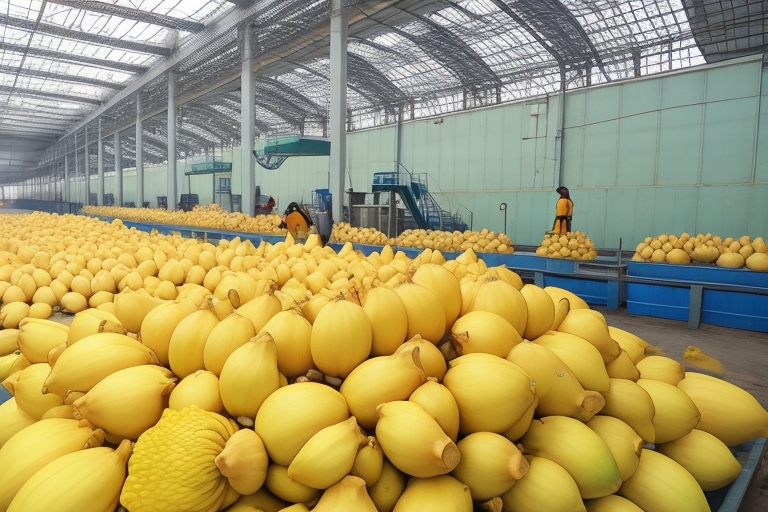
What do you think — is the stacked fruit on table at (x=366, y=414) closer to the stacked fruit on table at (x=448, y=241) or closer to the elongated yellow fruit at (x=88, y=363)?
the elongated yellow fruit at (x=88, y=363)

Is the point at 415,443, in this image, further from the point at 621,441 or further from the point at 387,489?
the point at 621,441

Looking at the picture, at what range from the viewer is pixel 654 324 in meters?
6.81

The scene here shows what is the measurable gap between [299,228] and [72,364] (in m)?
7.83

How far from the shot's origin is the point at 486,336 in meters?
1.32

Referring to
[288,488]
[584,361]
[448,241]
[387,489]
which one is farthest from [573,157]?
[288,488]

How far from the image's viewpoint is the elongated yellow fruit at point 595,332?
4.94ft

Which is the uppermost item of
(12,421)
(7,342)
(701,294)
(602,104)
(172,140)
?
(602,104)

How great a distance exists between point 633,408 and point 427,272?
77cm

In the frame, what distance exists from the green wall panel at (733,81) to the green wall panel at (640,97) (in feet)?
4.63

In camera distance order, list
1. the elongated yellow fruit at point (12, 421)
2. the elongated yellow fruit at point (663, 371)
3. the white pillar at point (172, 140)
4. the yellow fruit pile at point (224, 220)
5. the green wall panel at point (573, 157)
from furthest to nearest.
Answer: the white pillar at point (172, 140) → the green wall panel at point (573, 157) → the yellow fruit pile at point (224, 220) → the elongated yellow fruit at point (663, 371) → the elongated yellow fruit at point (12, 421)

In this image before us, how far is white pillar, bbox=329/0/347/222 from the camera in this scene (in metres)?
11.7

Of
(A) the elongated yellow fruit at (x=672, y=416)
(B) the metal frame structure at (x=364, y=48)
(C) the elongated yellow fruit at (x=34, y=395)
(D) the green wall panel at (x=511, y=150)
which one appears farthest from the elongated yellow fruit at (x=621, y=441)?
(D) the green wall panel at (x=511, y=150)

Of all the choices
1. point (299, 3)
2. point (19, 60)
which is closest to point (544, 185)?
point (299, 3)

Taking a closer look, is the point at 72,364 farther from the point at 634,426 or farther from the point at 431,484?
the point at 634,426
